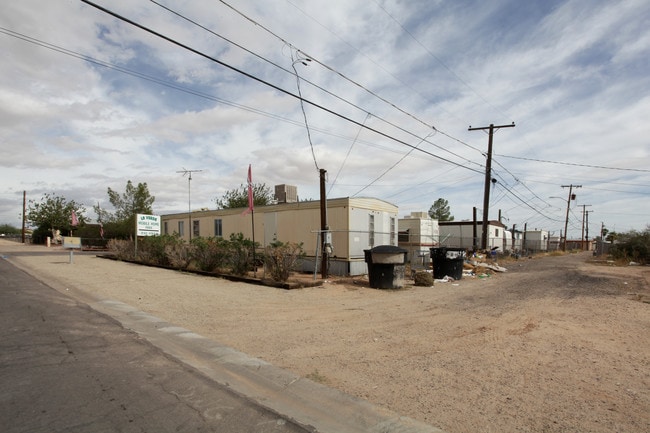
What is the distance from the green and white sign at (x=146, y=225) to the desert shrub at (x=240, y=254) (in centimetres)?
818

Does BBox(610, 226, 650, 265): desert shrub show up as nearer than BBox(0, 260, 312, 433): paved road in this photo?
No

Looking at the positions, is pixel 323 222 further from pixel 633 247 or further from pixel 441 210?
pixel 441 210

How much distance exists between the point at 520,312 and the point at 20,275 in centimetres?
1583

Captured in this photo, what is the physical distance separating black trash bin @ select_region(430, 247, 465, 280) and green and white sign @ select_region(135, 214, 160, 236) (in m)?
14.0

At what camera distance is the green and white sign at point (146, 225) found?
783 inches

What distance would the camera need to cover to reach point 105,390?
13.4 feet

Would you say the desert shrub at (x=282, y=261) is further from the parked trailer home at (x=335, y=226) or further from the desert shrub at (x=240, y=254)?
the parked trailer home at (x=335, y=226)

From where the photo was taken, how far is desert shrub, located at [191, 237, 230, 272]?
14430mm

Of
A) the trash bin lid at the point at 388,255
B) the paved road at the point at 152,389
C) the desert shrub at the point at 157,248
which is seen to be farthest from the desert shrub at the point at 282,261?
the desert shrub at the point at 157,248

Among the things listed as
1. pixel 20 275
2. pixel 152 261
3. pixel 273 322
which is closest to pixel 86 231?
pixel 152 261

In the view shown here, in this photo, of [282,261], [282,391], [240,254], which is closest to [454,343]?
[282,391]

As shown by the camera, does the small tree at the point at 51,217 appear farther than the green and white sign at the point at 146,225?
Yes

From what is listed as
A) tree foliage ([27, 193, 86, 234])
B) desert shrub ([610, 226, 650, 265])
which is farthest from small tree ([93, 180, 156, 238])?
desert shrub ([610, 226, 650, 265])

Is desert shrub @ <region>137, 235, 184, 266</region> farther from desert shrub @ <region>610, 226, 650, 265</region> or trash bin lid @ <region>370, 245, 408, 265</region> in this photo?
desert shrub @ <region>610, 226, 650, 265</region>
